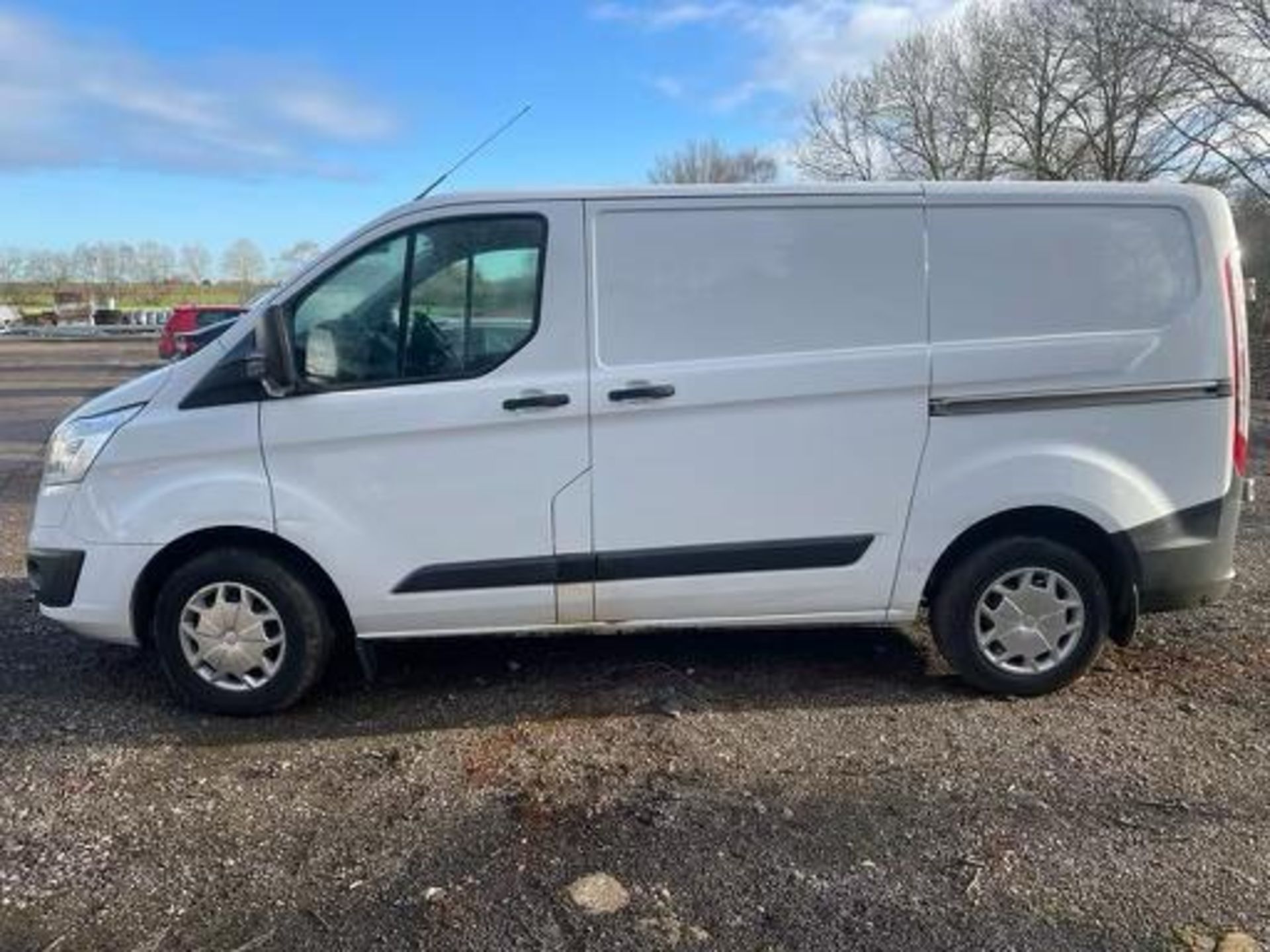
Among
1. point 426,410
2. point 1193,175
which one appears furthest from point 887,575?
point 1193,175

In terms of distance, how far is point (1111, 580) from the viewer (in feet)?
15.7

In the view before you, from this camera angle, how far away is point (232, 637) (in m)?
4.59

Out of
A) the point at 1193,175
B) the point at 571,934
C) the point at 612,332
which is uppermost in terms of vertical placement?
the point at 1193,175

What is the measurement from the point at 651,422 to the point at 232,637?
193 centimetres

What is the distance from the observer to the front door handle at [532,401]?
443 cm

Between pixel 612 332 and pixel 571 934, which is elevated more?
pixel 612 332

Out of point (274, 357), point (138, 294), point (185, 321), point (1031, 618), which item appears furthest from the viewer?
point (138, 294)

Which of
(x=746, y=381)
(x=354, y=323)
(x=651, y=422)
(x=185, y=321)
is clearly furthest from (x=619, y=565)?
(x=185, y=321)

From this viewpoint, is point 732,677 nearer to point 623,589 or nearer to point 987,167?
point 623,589

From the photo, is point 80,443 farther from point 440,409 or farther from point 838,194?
point 838,194

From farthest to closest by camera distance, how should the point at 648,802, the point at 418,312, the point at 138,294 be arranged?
the point at 138,294
the point at 418,312
the point at 648,802

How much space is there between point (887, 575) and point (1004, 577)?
496 millimetres

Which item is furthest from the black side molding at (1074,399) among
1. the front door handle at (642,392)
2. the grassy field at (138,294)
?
the grassy field at (138,294)

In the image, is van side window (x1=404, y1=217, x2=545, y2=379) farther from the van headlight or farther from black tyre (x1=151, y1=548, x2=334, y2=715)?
the van headlight
